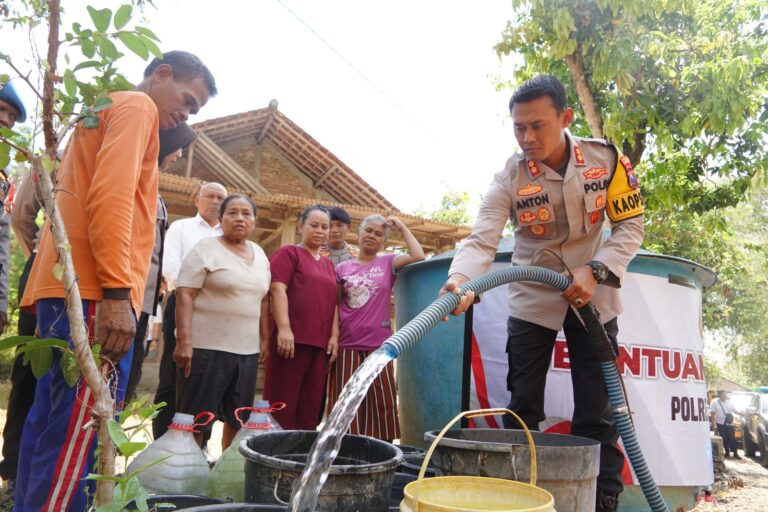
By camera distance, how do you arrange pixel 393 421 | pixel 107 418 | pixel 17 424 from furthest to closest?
pixel 393 421 → pixel 17 424 → pixel 107 418

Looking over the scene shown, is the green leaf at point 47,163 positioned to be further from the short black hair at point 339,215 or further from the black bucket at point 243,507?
the short black hair at point 339,215

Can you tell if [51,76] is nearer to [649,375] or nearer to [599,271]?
[599,271]

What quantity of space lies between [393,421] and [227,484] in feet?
6.88

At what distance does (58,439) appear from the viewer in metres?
1.75

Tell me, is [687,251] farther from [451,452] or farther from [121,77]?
[121,77]

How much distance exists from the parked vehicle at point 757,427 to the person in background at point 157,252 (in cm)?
1354

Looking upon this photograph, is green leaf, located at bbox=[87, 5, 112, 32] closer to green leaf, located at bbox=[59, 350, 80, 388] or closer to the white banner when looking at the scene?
green leaf, located at bbox=[59, 350, 80, 388]

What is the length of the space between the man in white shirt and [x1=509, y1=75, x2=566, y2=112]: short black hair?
2420 millimetres

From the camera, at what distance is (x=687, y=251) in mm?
11727

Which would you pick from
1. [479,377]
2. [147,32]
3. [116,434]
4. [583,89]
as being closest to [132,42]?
[147,32]

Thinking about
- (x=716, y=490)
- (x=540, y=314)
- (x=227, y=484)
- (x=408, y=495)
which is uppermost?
(x=540, y=314)

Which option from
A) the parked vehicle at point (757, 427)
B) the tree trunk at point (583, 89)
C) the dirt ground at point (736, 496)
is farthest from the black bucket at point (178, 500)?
the parked vehicle at point (757, 427)

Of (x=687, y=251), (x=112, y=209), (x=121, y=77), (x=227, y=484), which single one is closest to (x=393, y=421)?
(x=227, y=484)

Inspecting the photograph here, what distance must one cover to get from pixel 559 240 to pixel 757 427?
13.5 m
